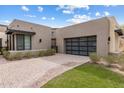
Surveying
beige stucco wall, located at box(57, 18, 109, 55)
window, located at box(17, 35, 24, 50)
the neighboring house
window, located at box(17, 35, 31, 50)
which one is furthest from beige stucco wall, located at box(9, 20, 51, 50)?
beige stucco wall, located at box(57, 18, 109, 55)

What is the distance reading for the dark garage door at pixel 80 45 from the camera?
1338 centimetres

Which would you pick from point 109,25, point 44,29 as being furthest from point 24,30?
point 109,25

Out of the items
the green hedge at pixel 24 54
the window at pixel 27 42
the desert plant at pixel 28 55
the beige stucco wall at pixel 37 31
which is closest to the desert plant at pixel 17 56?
the green hedge at pixel 24 54

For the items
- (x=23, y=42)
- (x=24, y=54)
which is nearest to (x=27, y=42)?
(x=23, y=42)

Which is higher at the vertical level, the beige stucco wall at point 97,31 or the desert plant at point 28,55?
the beige stucco wall at point 97,31

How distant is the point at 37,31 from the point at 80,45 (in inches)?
230

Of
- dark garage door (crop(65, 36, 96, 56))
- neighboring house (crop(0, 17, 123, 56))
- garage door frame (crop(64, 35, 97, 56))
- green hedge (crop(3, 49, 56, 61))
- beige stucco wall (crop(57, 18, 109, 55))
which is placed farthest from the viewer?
dark garage door (crop(65, 36, 96, 56))

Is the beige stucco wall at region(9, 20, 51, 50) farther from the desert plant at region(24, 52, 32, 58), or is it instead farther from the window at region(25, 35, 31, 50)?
the desert plant at region(24, 52, 32, 58)

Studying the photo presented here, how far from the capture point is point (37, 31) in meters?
15.6

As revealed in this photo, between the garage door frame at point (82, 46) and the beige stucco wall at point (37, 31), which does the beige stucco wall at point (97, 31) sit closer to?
the garage door frame at point (82, 46)

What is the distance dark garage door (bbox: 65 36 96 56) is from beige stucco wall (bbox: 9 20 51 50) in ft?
9.49

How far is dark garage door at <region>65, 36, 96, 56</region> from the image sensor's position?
13.4 metres

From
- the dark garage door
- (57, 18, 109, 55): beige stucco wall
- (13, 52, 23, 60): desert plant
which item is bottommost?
(13, 52, 23, 60): desert plant
